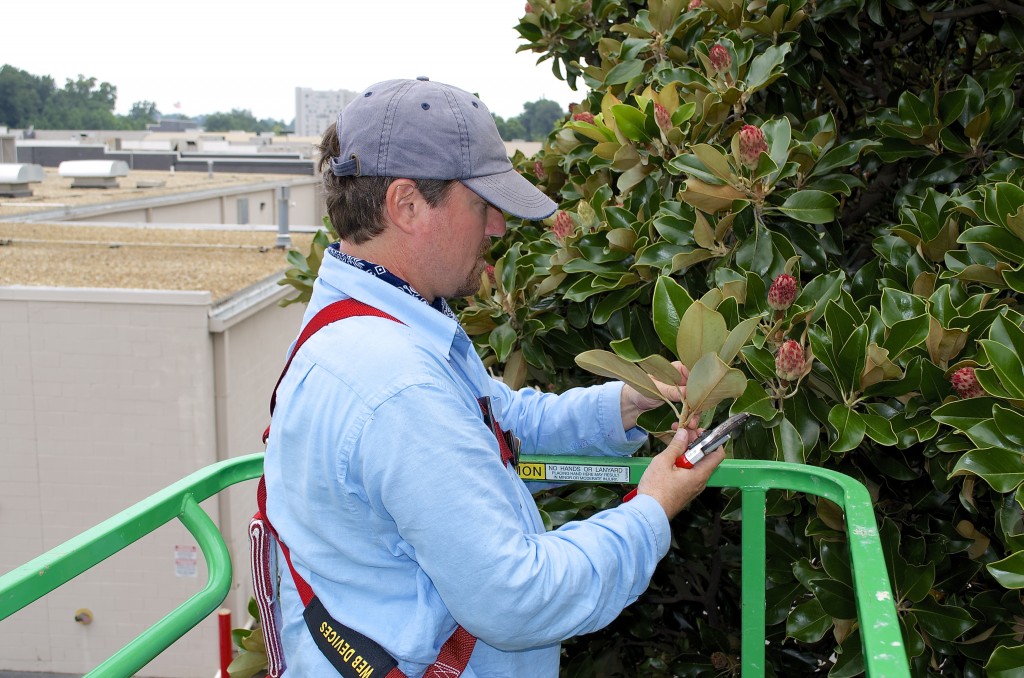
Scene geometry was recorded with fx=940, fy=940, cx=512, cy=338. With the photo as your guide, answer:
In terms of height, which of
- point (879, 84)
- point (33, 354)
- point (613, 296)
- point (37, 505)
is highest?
point (879, 84)

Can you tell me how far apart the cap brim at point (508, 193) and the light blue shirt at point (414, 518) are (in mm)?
230

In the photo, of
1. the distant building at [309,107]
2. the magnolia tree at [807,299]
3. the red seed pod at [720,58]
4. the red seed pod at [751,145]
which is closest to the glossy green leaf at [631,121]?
the magnolia tree at [807,299]

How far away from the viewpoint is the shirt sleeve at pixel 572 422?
2145 mm

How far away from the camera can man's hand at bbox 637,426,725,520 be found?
1730mm

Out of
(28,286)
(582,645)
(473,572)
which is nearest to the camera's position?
(473,572)

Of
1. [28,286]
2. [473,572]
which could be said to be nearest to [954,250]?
[473,572]

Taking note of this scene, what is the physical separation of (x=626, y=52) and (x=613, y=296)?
1076 mm

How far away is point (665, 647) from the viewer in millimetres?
2879

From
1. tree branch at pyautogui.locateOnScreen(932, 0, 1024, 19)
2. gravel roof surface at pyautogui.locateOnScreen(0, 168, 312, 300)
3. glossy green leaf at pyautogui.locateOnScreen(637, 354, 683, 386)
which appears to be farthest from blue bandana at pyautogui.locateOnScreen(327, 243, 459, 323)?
gravel roof surface at pyautogui.locateOnScreen(0, 168, 312, 300)

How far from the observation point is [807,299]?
2160 millimetres

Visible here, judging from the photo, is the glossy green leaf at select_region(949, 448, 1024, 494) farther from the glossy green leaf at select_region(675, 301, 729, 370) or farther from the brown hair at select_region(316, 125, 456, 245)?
the brown hair at select_region(316, 125, 456, 245)

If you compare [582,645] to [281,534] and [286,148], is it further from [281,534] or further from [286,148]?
[286,148]

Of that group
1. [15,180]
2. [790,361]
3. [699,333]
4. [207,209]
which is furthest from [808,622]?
[207,209]

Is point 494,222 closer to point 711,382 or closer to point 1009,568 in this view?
point 711,382
